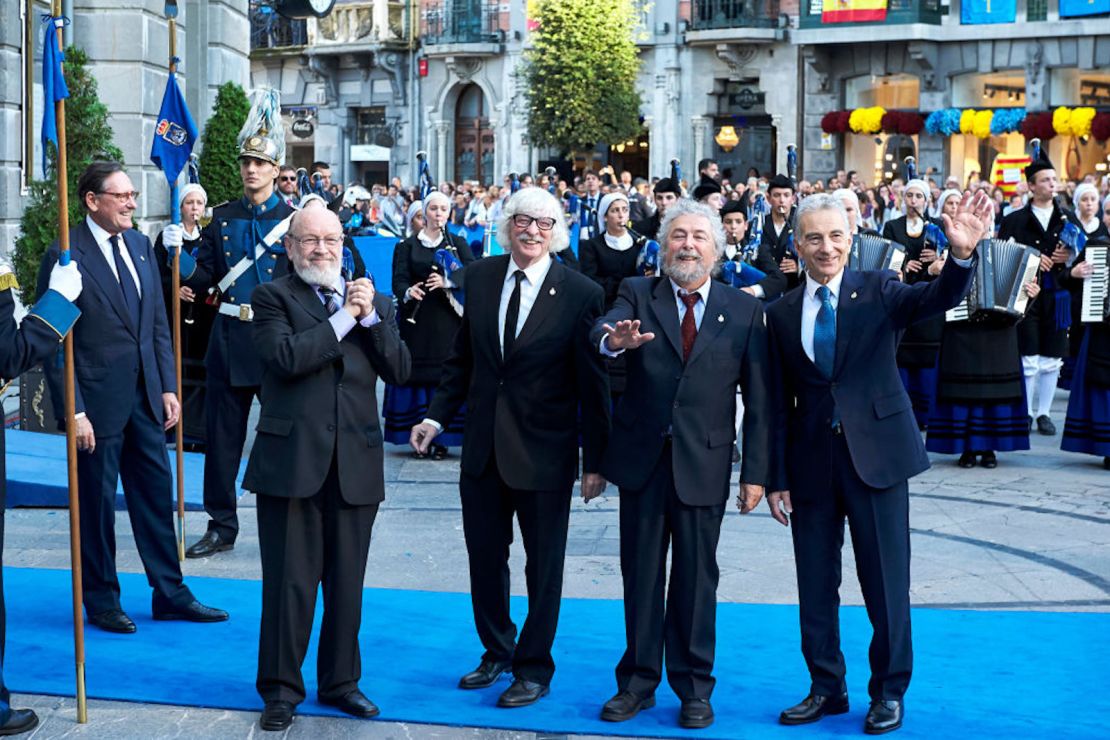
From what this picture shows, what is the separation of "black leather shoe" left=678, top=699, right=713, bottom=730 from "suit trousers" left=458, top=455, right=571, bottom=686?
1.97 feet

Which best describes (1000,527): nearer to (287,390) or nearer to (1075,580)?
(1075,580)

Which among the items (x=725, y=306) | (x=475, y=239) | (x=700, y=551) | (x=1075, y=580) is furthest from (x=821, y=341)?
(x=475, y=239)

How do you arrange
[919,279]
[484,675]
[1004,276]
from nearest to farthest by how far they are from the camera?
[484,675]
[1004,276]
[919,279]

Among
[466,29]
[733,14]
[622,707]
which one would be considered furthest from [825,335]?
[466,29]

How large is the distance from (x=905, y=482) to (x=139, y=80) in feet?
36.6

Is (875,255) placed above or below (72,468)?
above

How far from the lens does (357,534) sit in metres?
6.48

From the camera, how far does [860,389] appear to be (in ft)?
20.6

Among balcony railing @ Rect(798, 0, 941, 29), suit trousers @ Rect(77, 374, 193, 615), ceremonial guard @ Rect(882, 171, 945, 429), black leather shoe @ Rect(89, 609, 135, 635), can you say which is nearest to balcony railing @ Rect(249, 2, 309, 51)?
balcony railing @ Rect(798, 0, 941, 29)

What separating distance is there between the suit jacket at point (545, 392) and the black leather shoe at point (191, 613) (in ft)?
5.36

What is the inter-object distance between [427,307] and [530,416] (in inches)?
260

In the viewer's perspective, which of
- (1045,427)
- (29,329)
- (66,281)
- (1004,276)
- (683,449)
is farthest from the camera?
(1045,427)

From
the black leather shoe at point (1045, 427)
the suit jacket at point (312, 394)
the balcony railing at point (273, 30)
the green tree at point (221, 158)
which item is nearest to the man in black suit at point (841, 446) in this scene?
the suit jacket at point (312, 394)

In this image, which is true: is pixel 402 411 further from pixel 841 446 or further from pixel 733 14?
pixel 733 14
